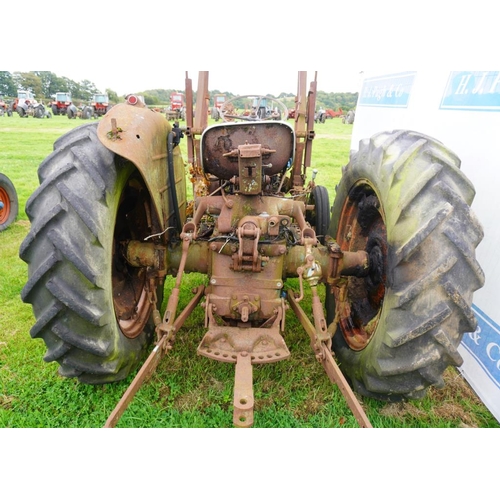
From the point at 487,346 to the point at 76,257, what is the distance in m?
2.70

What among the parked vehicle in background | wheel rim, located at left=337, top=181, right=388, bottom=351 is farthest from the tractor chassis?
the parked vehicle in background

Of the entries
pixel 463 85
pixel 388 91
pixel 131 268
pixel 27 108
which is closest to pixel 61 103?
pixel 27 108

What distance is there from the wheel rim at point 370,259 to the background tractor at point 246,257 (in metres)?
0.01

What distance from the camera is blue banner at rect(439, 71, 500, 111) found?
2691 mm

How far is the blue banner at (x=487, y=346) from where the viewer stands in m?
2.63

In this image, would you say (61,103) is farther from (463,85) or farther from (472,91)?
(472,91)

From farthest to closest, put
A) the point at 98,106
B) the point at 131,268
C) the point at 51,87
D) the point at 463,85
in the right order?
1. the point at 51,87
2. the point at 98,106
3. the point at 463,85
4. the point at 131,268

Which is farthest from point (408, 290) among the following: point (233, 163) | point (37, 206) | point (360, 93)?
point (360, 93)

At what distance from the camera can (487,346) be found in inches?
108

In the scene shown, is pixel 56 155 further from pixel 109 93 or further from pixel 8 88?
pixel 109 93

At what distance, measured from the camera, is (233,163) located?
2.63 m

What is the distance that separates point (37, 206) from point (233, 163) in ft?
4.03

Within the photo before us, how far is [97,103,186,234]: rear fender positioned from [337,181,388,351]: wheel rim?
4.32 feet

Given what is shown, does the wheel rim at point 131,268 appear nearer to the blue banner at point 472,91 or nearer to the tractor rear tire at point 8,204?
the blue banner at point 472,91
